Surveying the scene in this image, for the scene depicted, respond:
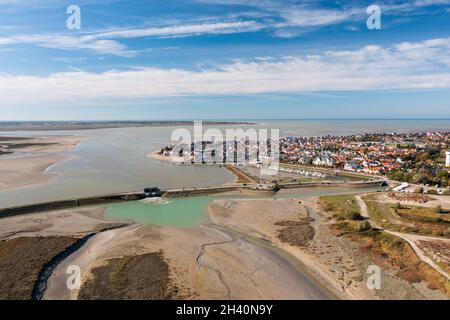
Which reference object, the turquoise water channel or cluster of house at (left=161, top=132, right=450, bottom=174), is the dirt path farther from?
cluster of house at (left=161, top=132, right=450, bottom=174)

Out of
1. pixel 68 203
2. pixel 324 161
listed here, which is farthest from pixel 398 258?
pixel 324 161

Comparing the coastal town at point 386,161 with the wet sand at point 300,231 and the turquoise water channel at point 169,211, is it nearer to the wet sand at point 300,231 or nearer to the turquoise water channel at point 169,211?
the turquoise water channel at point 169,211

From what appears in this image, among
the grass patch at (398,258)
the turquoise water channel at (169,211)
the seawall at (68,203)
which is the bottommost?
the grass patch at (398,258)

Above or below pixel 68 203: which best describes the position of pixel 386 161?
above

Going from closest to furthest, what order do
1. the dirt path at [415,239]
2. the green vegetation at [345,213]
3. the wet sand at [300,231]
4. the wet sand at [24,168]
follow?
the wet sand at [300,231] → the dirt path at [415,239] → the green vegetation at [345,213] → the wet sand at [24,168]

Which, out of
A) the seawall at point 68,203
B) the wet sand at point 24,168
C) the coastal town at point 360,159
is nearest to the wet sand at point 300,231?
the seawall at point 68,203

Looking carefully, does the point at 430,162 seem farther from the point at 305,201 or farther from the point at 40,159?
the point at 40,159

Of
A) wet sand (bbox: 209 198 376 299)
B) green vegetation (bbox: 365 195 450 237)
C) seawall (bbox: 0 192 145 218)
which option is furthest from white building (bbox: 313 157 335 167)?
seawall (bbox: 0 192 145 218)

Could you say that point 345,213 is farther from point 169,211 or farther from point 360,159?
point 360,159
